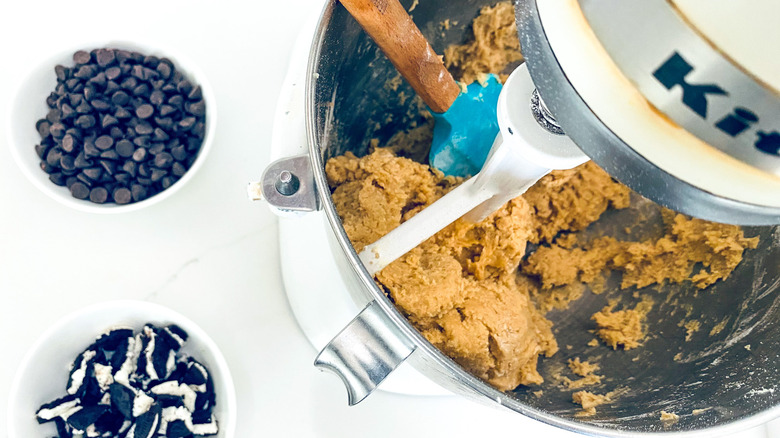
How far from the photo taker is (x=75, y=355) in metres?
0.73

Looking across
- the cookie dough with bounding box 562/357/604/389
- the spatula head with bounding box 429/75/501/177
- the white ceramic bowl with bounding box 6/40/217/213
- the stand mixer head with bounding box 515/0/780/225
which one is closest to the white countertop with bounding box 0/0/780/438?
Answer: the white ceramic bowl with bounding box 6/40/217/213

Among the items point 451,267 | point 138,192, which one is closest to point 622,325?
point 451,267

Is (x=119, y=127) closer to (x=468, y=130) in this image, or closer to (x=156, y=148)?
(x=156, y=148)

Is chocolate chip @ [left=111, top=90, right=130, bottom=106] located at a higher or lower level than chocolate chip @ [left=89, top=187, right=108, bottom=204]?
higher

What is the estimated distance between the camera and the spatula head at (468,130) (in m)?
0.70

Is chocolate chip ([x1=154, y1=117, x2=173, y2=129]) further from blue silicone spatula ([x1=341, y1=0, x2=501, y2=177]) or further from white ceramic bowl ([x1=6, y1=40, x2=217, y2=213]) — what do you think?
blue silicone spatula ([x1=341, y1=0, x2=501, y2=177])

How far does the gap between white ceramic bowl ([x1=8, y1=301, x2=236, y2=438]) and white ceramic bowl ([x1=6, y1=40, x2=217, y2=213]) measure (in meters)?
0.13

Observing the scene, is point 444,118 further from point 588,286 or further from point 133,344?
point 133,344

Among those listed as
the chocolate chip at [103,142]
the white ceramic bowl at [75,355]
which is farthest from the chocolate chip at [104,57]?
the white ceramic bowl at [75,355]

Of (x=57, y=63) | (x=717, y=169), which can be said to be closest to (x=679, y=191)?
(x=717, y=169)

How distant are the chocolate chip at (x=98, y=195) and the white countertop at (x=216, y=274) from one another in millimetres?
57

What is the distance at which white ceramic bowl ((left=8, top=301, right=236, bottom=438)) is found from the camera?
68 cm

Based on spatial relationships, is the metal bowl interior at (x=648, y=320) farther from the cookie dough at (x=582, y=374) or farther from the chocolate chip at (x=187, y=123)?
the chocolate chip at (x=187, y=123)

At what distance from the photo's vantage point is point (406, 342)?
1.56ft
